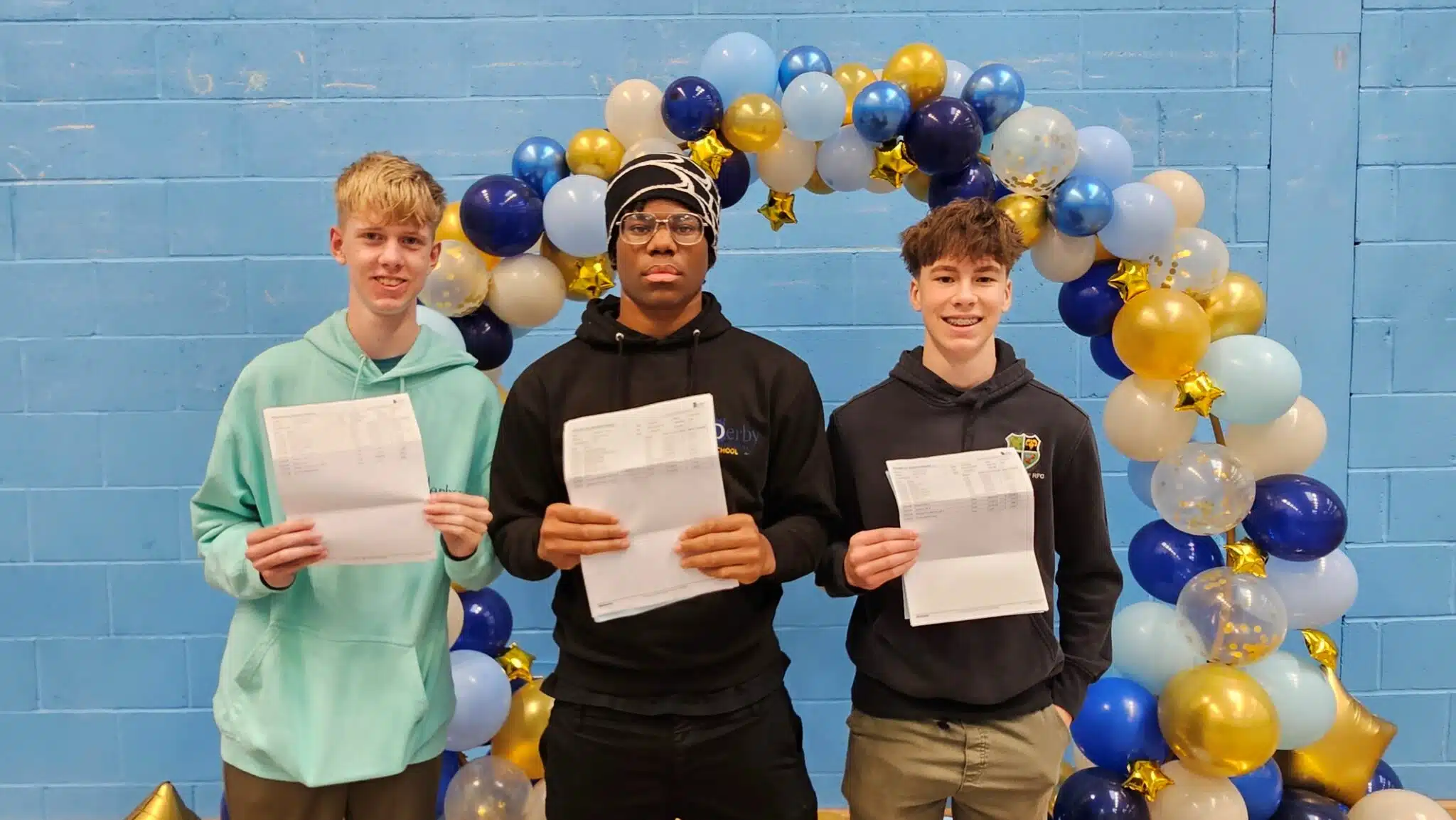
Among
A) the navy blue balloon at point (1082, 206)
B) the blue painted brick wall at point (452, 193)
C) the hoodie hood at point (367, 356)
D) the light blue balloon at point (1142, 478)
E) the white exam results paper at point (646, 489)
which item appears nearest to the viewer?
the white exam results paper at point (646, 489)

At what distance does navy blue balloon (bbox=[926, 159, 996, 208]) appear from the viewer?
7.74 ft

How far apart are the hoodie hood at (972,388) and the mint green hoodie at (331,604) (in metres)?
0.77

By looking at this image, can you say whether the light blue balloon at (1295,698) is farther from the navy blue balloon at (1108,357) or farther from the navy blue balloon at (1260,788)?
the navy blue balloon at (1108,357)

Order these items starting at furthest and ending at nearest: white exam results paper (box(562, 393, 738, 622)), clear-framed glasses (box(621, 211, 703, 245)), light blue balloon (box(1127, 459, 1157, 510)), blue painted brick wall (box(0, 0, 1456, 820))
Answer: blue painted brick wall (box(0, 0, 1456, 820)) < light blue balloon (box(1127, 459, 1157, 510)) < clear-framed glasses (box(621, 211, 703, 245)) < white exam results paper (box(562, 393, 738, 622))

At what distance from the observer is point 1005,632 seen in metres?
1.86

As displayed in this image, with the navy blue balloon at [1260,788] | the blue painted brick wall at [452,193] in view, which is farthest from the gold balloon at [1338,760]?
the blue painted brick wall at [452,193]

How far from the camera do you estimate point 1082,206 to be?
2.28 m

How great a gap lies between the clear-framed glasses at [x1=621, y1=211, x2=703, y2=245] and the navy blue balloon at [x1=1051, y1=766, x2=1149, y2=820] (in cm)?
150

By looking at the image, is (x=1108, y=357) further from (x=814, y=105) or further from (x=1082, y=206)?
(x=814, y=105)

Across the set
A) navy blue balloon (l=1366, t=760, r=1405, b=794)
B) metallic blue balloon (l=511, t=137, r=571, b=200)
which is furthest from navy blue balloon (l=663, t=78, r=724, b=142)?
navy blue balloon (l=1366, t=760, r=1405, b=794)

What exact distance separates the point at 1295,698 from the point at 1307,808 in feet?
0.97

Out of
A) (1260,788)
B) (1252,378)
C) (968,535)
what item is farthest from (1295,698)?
(968,535)

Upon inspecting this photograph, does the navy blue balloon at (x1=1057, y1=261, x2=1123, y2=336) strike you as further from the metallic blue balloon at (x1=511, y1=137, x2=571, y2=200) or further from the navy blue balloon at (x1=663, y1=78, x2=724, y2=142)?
the metallic blue balloon at (x1=511, y1=137, x2=571, y2=200)

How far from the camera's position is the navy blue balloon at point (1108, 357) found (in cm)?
247
